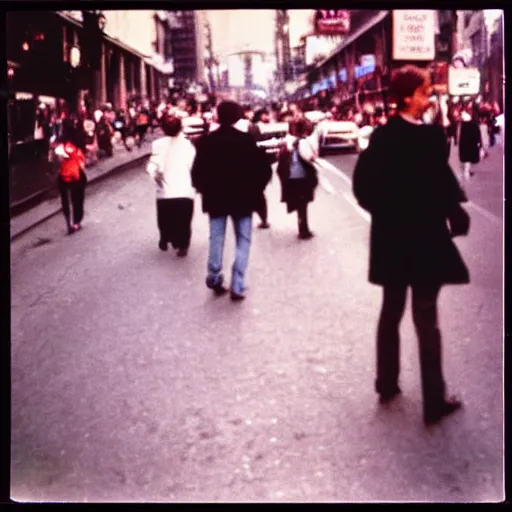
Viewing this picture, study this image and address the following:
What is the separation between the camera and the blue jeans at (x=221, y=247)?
12.6 feet

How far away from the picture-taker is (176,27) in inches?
145

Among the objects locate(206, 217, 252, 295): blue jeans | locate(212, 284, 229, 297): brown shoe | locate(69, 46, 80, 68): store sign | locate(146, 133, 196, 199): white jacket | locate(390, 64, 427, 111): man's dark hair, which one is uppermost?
locate(69, 46, 80, 68): store sign

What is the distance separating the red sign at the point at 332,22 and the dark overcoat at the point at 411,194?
0.34 meters

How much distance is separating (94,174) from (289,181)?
29.2 inches

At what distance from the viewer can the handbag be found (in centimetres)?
353

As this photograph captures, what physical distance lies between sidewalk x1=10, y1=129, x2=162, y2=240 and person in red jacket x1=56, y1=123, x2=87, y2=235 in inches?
1.2

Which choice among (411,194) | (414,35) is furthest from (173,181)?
(414,35)

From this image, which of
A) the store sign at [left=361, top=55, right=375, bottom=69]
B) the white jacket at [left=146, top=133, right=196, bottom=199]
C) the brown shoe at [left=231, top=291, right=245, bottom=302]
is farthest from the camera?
the brown shoe at [left=231, top=291, right=245, bottom=302]

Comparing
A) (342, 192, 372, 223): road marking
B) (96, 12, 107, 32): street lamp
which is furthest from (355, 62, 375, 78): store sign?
(96, 12, 107, 32): street lamp

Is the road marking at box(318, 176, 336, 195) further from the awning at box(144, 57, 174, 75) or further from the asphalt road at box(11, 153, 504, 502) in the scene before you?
the awning at box(144, 57, 174, 75)

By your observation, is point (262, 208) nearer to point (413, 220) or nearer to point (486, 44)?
point (413, 220)

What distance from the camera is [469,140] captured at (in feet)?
12.0

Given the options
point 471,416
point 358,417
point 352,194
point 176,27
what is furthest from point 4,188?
point 471,416

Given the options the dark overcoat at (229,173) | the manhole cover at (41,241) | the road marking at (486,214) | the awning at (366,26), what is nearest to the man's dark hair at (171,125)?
the dark overcoat at (229,173)
